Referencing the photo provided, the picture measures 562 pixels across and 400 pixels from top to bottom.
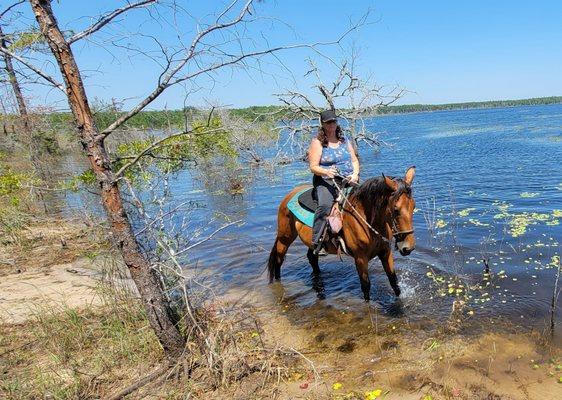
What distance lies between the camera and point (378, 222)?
5.57m

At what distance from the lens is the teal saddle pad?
6566 millimetres

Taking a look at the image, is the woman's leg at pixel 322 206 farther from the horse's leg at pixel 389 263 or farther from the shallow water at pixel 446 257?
the shallow water at pixel 446 257

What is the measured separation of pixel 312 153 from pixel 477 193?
423 inches

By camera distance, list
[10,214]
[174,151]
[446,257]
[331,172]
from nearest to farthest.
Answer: [174,151] → [331,172] → [446,257] → [10,214]

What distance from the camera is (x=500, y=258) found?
7770 mm

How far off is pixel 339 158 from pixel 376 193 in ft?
3.01

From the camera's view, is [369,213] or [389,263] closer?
[369,213]

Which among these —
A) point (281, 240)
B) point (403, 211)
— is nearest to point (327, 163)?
point (403, 211)

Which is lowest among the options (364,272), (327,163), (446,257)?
(446,257)

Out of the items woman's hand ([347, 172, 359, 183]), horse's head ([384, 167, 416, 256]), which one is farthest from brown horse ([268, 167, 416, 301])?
woman's hand ([347, 172, 359, 183])

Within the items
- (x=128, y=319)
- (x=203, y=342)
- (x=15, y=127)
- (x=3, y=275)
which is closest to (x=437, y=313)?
(x=203, y=342)

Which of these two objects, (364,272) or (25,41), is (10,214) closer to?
(25,41)

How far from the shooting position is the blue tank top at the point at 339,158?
5969mm

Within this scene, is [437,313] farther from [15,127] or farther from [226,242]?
[15,127]
